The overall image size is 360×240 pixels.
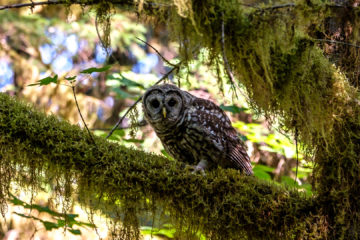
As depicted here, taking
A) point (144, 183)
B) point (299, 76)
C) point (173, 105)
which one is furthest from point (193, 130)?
point (299, 76)

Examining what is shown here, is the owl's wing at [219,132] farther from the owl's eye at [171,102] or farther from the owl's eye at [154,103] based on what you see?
the owl's eye at [154,103]

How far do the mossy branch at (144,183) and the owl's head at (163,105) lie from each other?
3.32ft

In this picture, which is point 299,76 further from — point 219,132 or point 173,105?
point 173,105

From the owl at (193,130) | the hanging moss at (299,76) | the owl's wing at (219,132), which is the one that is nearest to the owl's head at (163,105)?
the owl at (193,130)

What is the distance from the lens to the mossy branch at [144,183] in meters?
2.63

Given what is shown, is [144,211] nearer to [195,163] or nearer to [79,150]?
[79,150]

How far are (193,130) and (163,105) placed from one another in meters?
0.45

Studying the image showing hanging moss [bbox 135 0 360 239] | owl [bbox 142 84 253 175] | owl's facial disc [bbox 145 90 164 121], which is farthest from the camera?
owl's facial disc [bbox 145 90 164 121]

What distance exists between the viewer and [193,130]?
3682 millimetres

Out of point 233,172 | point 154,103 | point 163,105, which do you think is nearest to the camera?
point 233,172

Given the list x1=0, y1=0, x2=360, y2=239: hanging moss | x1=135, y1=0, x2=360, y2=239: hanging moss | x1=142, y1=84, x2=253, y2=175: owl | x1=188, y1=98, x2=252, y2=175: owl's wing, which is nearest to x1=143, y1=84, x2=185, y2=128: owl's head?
x1=142, y1=84, x2=253, y2=175: owl

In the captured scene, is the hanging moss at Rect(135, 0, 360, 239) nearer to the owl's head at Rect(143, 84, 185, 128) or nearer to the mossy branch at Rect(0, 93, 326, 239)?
the mossy branch at Rect(0, 93, 326, 239)

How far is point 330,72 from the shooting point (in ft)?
8.63

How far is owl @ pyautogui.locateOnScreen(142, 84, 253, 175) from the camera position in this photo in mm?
3666
